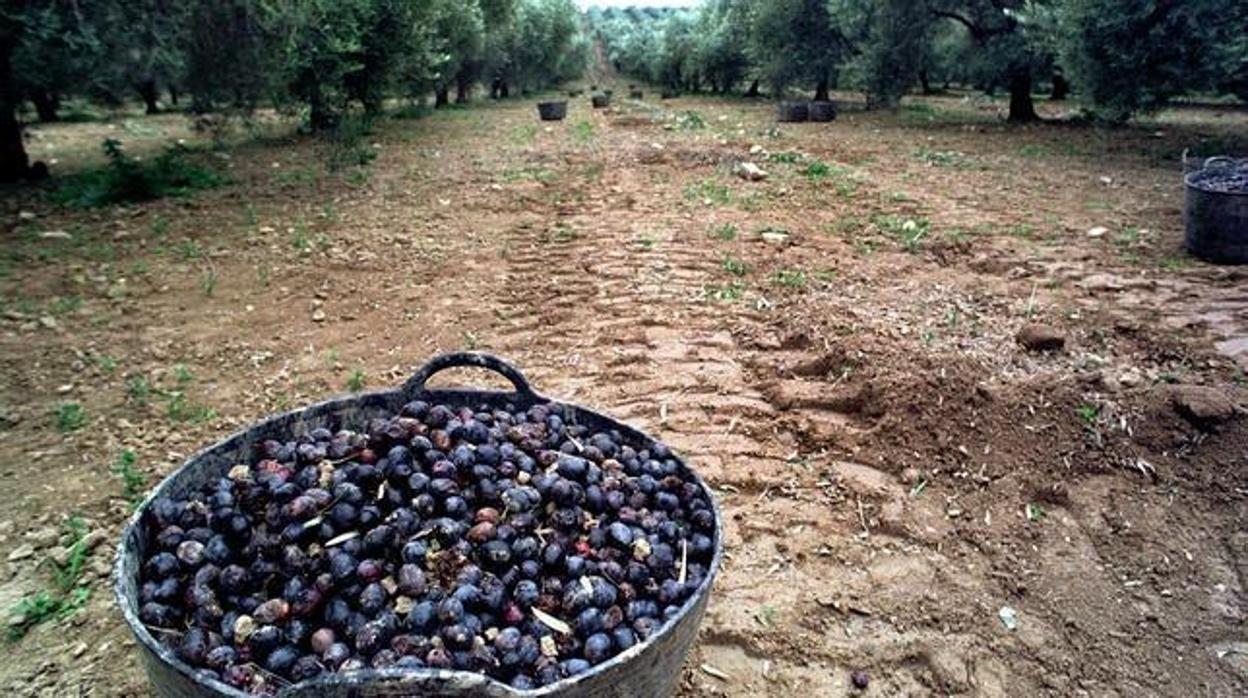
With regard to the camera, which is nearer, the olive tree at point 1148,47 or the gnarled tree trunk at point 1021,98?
the olive tree at point 1148,47

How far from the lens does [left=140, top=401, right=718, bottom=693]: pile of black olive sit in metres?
1.64

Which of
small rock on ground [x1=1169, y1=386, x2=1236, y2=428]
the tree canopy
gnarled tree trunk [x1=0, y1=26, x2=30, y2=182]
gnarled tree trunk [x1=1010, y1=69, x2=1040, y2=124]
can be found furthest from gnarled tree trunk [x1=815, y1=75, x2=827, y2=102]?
small rock on ground [x1=1169, y1=386, x2=1236, y2=428]

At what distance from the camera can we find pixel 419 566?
1.80 m

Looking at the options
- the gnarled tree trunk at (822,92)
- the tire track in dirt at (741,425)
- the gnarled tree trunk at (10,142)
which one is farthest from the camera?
the gnarled tree trunk at (822,92)

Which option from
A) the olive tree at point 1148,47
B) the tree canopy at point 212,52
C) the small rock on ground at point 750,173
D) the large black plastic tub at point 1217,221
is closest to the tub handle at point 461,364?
the large black plastic tub at point 1217,221

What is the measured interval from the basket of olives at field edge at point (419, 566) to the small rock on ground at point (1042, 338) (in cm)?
321

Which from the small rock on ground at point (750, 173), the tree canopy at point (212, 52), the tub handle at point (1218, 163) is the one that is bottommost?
the small rock on ground at point (750, 173)

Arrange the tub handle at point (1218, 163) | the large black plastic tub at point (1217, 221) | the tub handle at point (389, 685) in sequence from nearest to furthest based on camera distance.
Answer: the tub handle at point (389, 685), the large black plastic tub at point (1217, 221), the tub handle at point (1218, 163)

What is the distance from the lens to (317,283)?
6035mm

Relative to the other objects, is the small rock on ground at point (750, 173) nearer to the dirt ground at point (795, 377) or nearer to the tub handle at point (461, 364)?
the dirt ground at point (795, 377)

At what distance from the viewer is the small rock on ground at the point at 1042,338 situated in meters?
4.45

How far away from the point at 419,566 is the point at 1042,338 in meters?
4.09

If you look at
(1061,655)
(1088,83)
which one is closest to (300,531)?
(1061,655)

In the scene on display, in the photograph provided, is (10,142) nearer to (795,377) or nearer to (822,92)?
(795,377)
